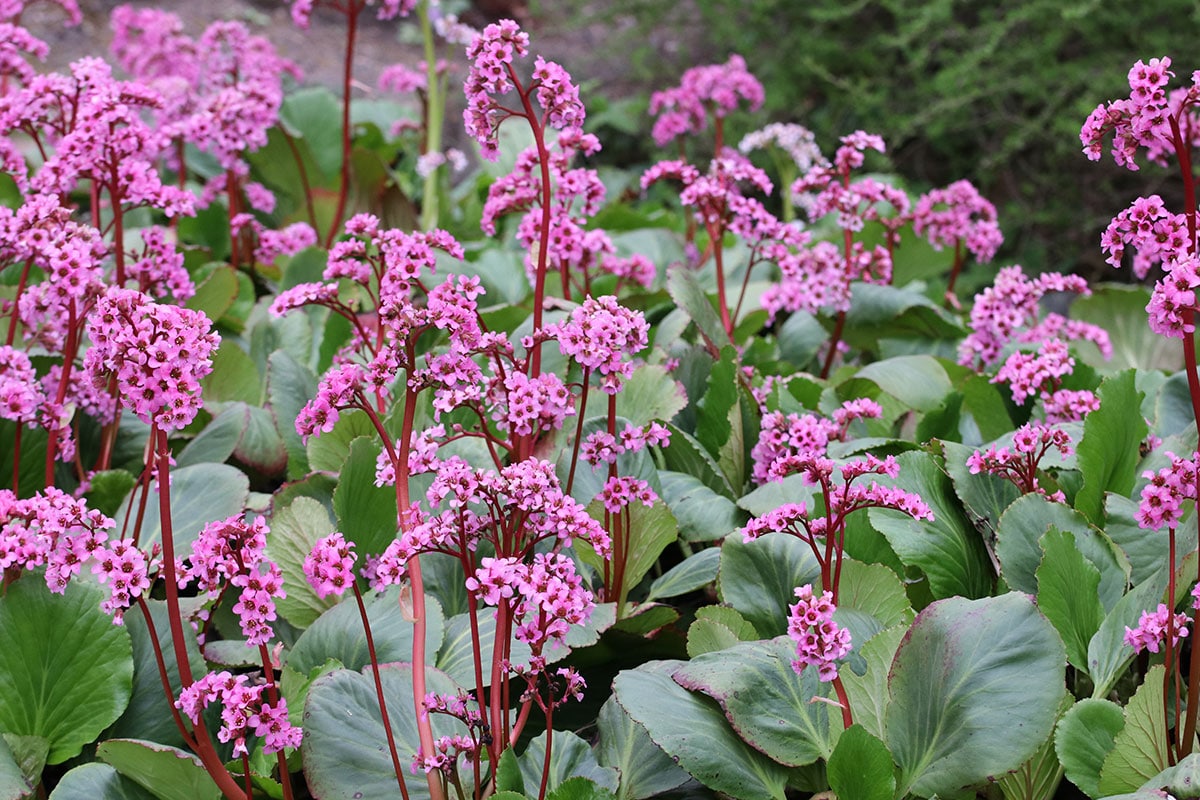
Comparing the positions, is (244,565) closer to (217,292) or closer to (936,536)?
(936,536)

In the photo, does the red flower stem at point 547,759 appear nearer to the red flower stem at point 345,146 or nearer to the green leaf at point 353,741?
the green leaf at point 353,741

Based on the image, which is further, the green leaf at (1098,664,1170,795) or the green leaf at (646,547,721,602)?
the green leaf at (646,547,721,602)

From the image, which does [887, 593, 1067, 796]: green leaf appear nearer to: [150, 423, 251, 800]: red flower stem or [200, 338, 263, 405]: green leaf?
[150, 423, 251, 800]: red flower stem

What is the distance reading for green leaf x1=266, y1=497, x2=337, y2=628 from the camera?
68.2 inches

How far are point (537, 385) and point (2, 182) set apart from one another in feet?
7.30

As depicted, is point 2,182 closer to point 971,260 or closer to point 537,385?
point 537,385

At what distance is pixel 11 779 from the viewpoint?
138 centimetres

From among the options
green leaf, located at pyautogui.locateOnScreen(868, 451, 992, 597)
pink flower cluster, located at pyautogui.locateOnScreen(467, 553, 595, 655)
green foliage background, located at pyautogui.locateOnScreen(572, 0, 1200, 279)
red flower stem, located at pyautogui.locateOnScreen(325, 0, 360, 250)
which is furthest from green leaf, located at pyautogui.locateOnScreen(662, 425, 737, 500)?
green foliage background, located at pyautogui.locateOnScreen(572, 0, 1200, 279)

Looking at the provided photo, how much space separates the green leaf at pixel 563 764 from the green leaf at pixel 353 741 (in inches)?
3.8

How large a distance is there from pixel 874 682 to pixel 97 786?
0.95m

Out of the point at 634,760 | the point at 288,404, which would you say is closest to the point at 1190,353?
the point at 634,760

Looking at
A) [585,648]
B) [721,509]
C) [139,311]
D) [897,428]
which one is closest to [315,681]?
[585,648]

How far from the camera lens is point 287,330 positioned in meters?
2.51

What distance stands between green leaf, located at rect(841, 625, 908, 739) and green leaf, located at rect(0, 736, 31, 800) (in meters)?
0.99
